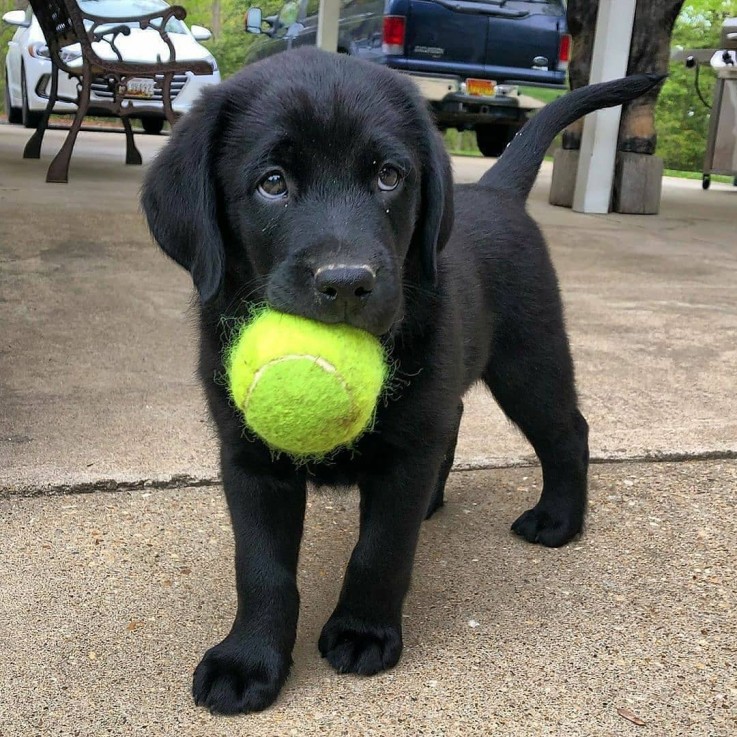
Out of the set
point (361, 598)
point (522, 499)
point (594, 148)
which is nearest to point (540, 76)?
point (594, 148)

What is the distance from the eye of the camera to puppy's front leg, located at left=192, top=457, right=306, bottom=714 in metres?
1.84

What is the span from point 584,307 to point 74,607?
3.45 metres

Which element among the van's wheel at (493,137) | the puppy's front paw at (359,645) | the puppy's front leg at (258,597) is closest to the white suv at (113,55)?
the van's wheel at (493,137)

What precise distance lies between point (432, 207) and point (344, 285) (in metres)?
0.49

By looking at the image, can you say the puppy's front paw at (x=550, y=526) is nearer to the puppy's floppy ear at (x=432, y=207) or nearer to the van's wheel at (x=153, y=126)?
the puppy's floppy ear at (x=432, y=207)

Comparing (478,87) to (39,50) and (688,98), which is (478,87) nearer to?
(39,50)

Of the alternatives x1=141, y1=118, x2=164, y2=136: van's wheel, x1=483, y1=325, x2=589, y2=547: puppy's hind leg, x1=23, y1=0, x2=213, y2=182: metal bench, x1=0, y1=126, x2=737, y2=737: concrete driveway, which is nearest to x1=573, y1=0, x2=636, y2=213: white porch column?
x1=23, y1=0, x2=213, y2=182: metal bench

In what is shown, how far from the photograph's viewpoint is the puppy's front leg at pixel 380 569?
6.47 ft

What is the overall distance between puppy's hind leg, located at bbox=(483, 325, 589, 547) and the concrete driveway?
8 centimetres

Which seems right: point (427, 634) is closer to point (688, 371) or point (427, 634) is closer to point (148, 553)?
point (148, 553)

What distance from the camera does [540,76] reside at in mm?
13961

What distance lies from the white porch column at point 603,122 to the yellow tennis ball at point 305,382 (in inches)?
258

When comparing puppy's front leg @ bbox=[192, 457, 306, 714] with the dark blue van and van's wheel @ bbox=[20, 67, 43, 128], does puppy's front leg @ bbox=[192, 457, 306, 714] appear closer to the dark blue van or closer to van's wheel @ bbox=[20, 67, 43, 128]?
the dark blue van

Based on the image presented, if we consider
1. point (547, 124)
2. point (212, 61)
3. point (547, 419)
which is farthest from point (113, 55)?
point (547, 419)
